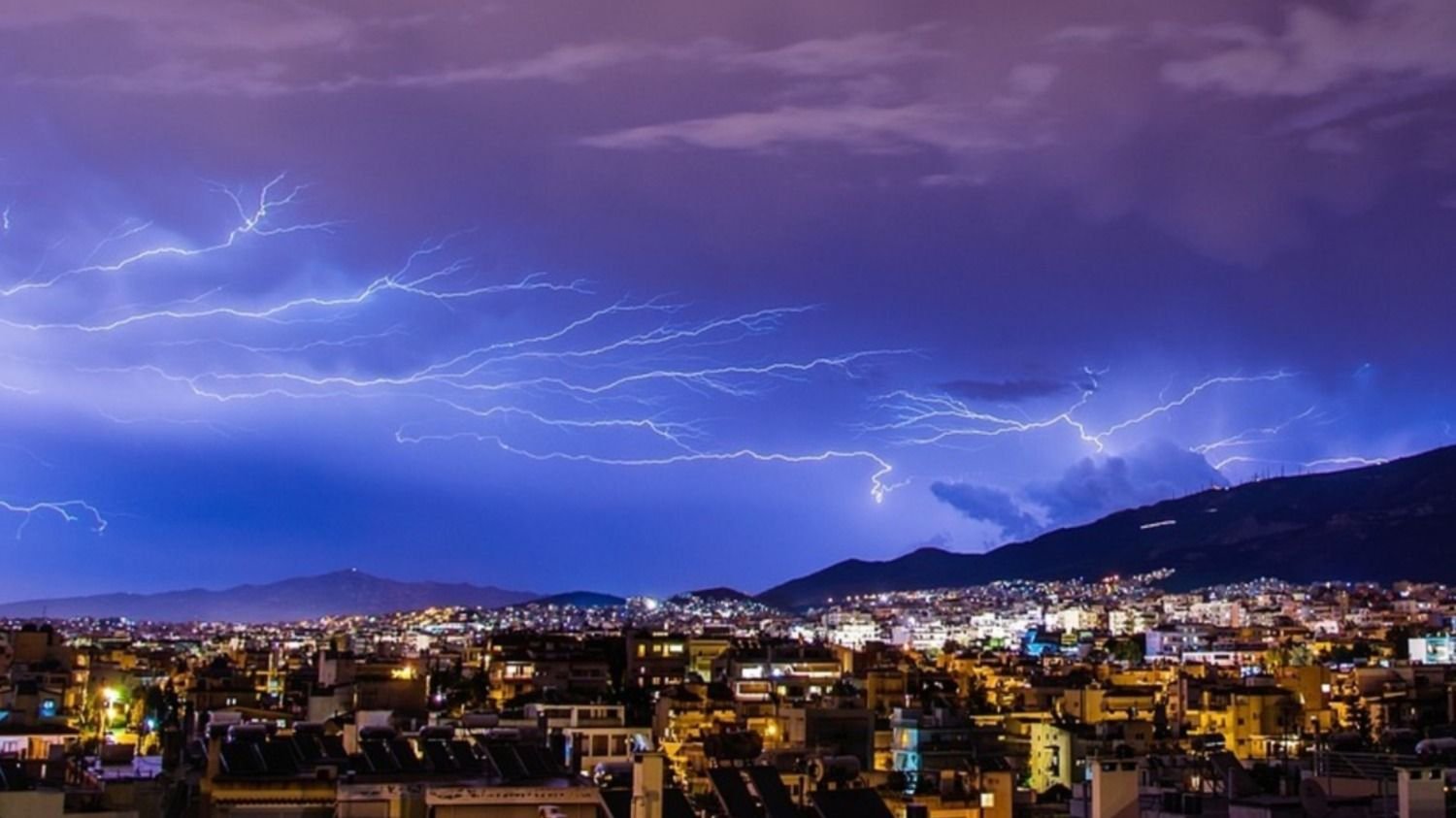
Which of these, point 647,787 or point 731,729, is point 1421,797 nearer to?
point 647,787

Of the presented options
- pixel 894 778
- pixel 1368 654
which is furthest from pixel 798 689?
pixel 1368 654

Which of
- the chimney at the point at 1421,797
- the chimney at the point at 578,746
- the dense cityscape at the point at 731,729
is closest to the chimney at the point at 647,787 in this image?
the dense cityscape at the point at 731,729

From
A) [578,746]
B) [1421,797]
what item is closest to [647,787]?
[1421,797]

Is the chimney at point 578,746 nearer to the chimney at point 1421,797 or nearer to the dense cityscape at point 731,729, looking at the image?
the dense cityscape at point 731,729

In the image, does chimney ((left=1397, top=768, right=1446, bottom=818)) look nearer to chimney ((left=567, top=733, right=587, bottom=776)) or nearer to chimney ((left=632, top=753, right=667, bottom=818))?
chimney ((left=632, top=753, right=667, bottom=818))

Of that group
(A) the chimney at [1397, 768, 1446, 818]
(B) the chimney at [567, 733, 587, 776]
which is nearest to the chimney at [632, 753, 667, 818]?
(A) the chimney at [1397, 768, 1446, 818]

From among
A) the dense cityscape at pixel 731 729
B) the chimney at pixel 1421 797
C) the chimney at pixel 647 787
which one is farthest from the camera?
the dense cityscape at pixel 731 729
